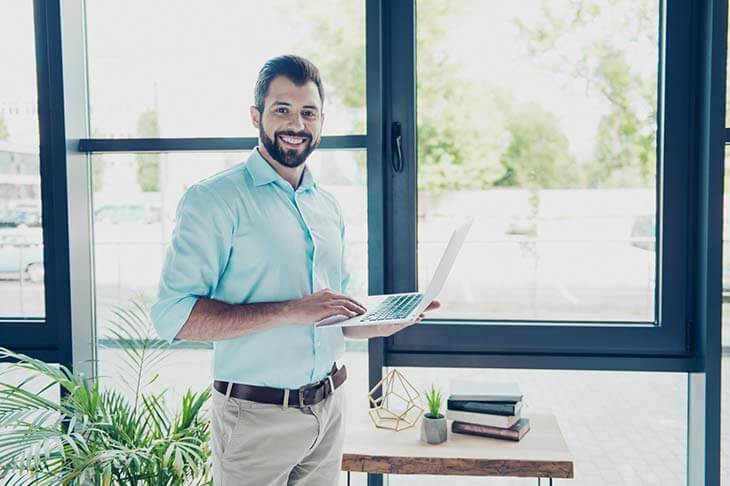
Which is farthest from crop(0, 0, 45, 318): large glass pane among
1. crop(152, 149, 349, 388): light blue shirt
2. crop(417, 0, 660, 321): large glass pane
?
crop(417, 0, 660, 321): large glass pane

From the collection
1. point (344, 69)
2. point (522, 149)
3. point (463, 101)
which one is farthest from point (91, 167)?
point (522, 149)

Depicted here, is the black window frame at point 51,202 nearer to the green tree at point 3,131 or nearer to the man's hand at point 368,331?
the green tree at point 3,131

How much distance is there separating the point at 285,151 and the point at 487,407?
0.89m

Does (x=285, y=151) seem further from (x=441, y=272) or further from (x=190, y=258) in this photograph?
(x=441, y=272)

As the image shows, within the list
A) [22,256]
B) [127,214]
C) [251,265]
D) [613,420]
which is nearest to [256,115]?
[251,265]

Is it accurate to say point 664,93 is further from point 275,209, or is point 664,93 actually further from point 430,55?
point 275,209

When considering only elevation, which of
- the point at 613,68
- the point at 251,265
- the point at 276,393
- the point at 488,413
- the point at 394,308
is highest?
the point at 613,68

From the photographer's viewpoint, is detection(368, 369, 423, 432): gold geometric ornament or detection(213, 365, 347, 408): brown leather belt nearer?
detection(213, 365, 347, 408): brown leather belt

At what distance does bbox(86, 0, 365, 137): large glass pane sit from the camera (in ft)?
7.20

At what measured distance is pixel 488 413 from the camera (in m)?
1.89

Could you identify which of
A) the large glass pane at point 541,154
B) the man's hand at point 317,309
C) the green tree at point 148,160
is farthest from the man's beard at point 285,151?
the green tree at point 148,160

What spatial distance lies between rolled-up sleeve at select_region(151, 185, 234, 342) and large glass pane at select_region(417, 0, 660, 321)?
882 millimetres

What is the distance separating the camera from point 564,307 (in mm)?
2205

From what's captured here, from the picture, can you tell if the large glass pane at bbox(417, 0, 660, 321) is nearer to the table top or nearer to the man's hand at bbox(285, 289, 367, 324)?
the table top
